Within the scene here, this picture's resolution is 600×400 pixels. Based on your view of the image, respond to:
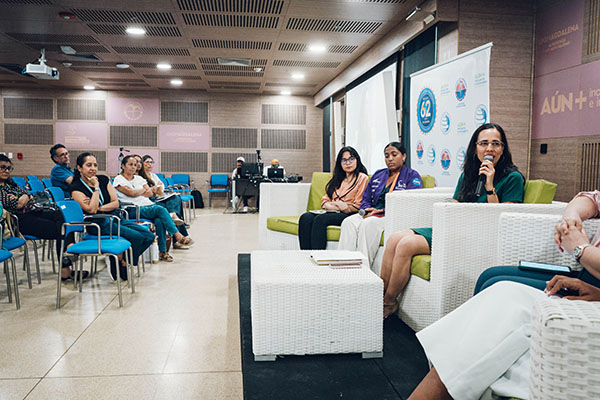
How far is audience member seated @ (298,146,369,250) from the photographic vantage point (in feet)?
13.0

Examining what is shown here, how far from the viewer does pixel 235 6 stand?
570 centimetres

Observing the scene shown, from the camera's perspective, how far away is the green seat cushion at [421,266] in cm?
253

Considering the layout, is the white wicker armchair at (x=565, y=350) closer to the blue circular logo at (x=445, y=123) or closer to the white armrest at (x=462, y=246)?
the white armrest at (x=462, y=246)

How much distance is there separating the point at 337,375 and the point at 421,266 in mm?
885

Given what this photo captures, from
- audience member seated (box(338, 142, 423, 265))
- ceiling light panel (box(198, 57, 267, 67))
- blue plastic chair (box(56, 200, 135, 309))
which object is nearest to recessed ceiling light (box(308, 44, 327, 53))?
ceiling light panel (box(198, 57, 267, 67))

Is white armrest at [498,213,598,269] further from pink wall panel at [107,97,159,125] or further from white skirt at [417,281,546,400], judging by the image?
pink wall panel at [107,97,159,125]

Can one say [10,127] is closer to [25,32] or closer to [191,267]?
[25,32]

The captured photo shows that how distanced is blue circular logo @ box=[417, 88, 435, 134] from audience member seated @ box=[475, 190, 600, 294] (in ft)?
11.2

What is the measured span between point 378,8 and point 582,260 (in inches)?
193

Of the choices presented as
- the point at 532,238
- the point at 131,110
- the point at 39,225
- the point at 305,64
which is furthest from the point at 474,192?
the point at 131,110

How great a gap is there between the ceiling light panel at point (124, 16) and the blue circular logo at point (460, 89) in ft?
12.6

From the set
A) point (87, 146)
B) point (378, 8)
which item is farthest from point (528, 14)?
point (87, 146)

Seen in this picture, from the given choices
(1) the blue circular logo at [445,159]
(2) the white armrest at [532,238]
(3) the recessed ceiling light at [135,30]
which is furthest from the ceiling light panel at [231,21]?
(2) the white armrest at [532,238]

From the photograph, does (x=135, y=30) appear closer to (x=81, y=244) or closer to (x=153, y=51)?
(x=153, y=51)
